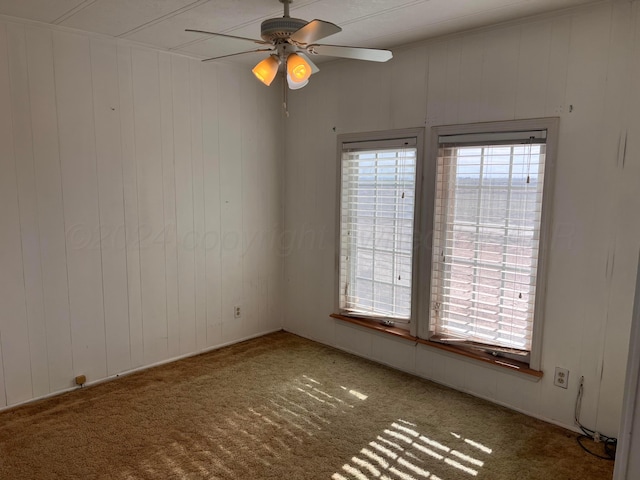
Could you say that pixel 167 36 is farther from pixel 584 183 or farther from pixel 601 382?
pixel 601 382

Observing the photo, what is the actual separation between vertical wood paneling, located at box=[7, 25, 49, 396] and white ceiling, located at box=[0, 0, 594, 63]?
293 millimetres

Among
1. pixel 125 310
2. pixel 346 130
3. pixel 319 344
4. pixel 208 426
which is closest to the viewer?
pixel 208 426

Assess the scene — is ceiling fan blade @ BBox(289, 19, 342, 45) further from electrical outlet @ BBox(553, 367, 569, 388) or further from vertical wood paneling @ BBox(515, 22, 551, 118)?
electrical outlet @ BBox(553, 367, 569, 388)

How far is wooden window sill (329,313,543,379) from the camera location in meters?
3.02

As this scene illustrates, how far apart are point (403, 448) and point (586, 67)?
2.48 metres

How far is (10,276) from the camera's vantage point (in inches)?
118

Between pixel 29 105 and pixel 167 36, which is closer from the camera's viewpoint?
pixel 29 105

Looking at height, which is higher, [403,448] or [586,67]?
[586,67]

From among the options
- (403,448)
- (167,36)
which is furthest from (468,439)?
(167,36)

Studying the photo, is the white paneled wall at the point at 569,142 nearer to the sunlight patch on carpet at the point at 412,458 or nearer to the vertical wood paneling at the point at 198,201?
the sunlight patch on carpet at the point at 412,458

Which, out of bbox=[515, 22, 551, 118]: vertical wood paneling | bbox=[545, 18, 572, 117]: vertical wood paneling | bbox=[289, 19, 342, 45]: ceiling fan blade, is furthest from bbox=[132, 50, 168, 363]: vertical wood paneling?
bbox=[545, 18, 572, 117]: vertical wood paneling

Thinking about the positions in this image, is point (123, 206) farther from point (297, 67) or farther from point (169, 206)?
point (297, 67)

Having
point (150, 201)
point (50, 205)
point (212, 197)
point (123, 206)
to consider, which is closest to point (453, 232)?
point (212, 197)

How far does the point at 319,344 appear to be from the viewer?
435 centimetres
